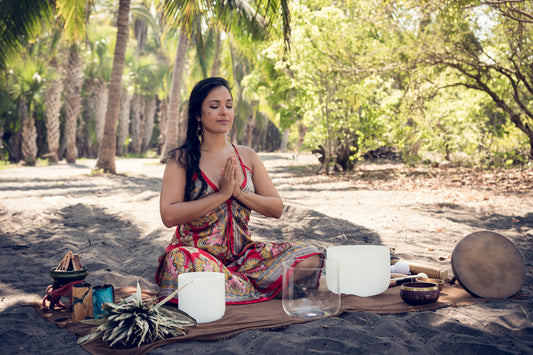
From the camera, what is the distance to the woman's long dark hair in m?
3.24

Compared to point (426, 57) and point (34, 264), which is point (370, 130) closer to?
point (426, 57)

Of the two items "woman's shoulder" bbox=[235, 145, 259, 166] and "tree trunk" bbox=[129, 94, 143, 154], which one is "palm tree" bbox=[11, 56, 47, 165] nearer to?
"tree trunk" bbox=[129, 94, 143, 154]

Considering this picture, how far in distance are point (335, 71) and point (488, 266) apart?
30.8ft

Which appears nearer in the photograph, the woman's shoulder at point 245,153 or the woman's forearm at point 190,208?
the woman's forearm at point 190,208

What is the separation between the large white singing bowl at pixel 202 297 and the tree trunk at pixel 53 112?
17972mm

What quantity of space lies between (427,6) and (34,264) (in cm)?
745

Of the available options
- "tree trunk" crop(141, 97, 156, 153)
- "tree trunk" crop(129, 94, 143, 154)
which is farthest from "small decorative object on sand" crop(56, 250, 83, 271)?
"tree trunk" crop(141, 97, 156, 153)

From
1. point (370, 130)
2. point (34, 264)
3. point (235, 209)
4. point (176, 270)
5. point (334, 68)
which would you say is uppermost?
point (334, 68)

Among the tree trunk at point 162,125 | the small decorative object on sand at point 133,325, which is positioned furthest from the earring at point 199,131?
the tree trunk at point 162,125

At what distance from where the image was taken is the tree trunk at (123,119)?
2648 cm

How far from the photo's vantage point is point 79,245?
5.02m

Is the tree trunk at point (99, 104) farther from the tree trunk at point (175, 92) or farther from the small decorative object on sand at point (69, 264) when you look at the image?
the small decorative object on sand at point (69, 264)

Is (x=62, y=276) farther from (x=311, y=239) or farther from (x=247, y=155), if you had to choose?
(x=311, y=239)

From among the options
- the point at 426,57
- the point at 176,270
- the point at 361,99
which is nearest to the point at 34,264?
the point at 176,270
